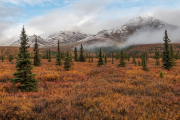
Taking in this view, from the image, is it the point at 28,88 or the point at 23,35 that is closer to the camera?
the point at 28,88

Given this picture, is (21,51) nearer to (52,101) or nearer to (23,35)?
(23,35)

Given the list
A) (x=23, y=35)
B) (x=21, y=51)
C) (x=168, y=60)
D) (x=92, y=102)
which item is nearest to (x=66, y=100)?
(x=92, y=102)

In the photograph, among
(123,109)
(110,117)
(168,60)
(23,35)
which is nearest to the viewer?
(110,117)

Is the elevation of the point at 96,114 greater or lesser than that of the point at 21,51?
lesser

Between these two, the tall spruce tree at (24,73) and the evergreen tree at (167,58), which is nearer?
the tall spruce tree at (24,73)

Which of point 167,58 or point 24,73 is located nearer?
point 24,73

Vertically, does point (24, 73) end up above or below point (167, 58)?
below

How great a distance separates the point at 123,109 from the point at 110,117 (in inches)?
43.3

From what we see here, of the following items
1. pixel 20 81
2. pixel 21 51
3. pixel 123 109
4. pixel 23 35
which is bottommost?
pixel 123 109

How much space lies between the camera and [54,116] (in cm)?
430

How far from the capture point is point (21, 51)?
8664mm

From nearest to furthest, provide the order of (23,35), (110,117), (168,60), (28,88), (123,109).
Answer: (110,117)
(123,109)
(28,88)
(23,35)
(168,60)

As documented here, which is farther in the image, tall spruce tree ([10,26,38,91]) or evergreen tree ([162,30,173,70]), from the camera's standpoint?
evergreen tree ([162,30,173,70])

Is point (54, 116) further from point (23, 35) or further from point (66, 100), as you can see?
point (23, 35)
